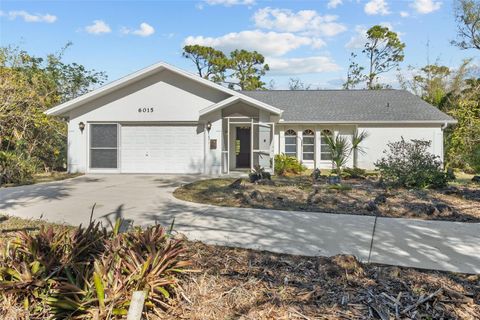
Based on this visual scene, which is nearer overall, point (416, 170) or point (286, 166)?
point (416, 170)

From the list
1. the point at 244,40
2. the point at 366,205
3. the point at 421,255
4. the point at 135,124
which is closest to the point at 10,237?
the point at 421,255

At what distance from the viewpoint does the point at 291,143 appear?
18.6 metres

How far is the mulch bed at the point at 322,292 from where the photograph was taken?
290 cm

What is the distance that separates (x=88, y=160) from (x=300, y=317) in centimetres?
1475

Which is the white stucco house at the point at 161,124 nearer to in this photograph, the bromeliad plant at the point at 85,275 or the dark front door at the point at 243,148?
the dark front door at the point at 243,148

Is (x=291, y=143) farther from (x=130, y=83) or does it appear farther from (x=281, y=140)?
(x=130, y=83)

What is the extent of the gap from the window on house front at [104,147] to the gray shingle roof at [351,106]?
879cm

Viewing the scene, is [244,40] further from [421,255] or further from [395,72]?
[421,255]

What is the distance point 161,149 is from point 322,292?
43.2 feet

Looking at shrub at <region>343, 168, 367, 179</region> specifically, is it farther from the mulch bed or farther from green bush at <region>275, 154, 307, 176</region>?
the mulch bed

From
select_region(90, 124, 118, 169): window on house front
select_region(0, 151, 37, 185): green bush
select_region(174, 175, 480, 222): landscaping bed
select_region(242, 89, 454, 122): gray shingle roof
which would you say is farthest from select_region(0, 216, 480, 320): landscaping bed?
select_region(242, 89, 454, 122): gray shingle roof

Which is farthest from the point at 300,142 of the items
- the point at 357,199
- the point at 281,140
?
the point at 357,199

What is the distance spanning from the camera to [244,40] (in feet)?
120

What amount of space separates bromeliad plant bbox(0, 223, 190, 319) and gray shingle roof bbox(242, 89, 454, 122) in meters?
15.3
